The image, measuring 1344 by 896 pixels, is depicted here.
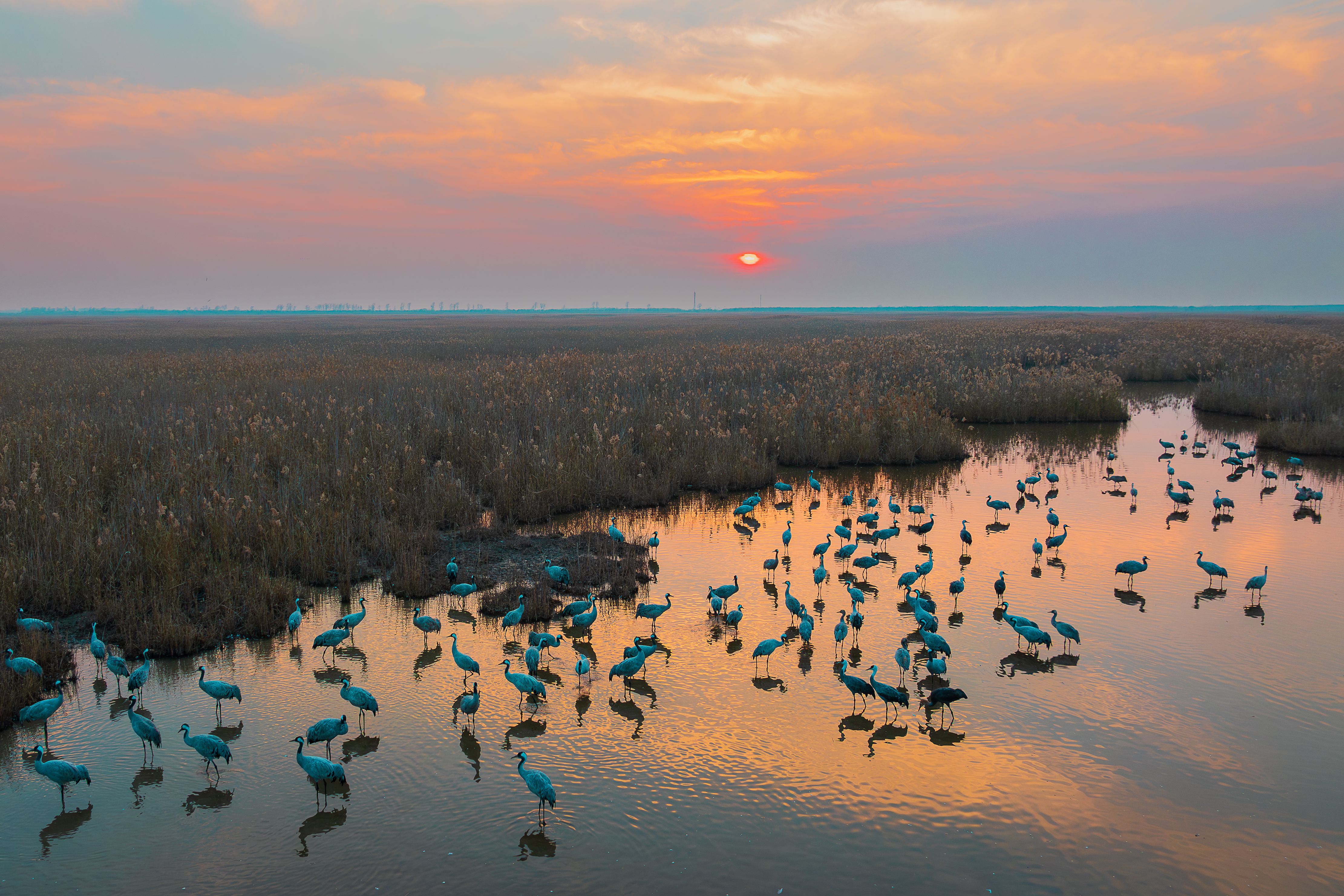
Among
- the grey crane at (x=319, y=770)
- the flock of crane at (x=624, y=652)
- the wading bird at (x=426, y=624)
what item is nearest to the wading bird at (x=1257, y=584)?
the flock of crane at (x=624, y=652)

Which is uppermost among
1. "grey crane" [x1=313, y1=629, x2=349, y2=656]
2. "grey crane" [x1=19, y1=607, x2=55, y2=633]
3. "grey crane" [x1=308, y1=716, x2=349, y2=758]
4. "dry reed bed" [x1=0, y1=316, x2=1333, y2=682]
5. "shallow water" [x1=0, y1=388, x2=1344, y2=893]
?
"dry reed bed" [x1=0, y1=316, x2=1333, y2=682]

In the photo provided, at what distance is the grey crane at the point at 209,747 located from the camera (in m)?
6.27

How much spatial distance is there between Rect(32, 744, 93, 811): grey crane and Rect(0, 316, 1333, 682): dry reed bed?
8.65 ft

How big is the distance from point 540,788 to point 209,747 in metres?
2.91

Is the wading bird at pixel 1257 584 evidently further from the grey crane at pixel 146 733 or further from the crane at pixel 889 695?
the grey crane at pixel 146 733

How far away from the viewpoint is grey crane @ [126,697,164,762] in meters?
6.38

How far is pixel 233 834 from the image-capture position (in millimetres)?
5598

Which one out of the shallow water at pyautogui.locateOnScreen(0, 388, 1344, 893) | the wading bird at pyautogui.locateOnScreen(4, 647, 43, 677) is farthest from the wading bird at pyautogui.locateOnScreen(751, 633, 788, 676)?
the wading bird at pyautogui.locateOnScreen(4, 647, 43, 677)

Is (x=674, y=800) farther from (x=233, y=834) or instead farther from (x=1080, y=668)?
(x=1080, y=668)

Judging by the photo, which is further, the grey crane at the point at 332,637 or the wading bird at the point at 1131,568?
the wading bird at the point at 1131,568

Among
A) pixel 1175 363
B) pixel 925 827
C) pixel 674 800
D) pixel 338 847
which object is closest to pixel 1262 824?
pixel 925 827

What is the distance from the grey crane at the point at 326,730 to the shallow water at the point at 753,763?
25cm

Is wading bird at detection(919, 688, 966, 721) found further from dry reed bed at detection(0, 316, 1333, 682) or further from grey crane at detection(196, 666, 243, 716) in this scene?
dry reed bed at detection(0, 316, 1333, 682)

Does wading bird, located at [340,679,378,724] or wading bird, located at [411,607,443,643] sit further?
wading bird, located at [411,607,443,643]
